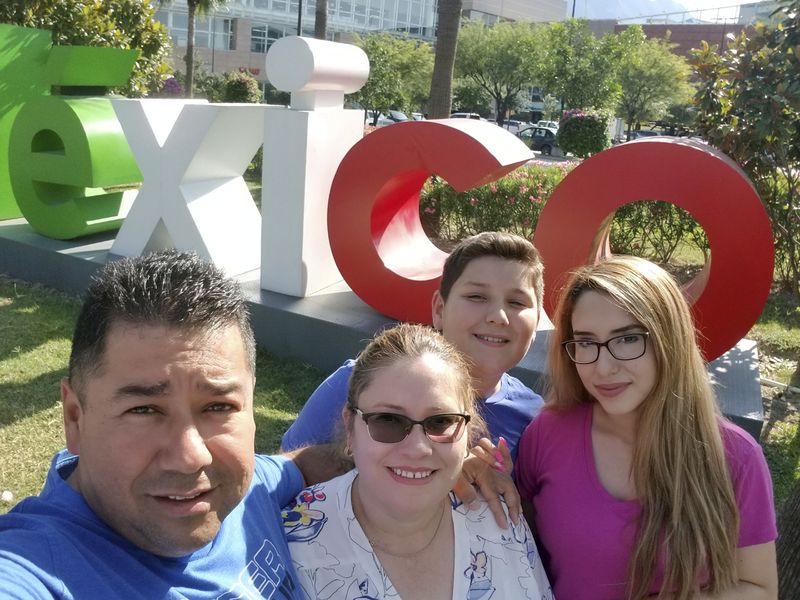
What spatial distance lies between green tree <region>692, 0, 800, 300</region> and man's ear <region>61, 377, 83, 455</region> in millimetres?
→ 6004

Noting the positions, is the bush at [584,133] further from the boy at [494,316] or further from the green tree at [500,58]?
the green tree at [500,58]

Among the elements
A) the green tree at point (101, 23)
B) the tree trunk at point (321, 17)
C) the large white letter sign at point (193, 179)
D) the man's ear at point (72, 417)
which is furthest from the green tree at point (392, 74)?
the man's ear at point (72, 417)

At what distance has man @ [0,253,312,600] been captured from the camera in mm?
1521

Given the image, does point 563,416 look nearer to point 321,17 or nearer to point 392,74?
point 321,17

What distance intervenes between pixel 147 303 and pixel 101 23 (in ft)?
34.5

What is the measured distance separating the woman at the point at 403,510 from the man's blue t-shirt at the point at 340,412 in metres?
0.42

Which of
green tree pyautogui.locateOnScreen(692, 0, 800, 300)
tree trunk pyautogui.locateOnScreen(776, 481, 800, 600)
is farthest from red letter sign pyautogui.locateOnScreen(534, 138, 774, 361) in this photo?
tree trunk pyautogui.locateOnScreen(776, 481, 800, 600)

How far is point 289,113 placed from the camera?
6746 millimetres

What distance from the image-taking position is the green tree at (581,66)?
127 ft

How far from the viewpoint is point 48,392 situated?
5762 millimetres

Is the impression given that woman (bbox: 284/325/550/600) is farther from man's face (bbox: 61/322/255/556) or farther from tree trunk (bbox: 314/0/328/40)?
tree trunk (bbox: 314/0/328/40)

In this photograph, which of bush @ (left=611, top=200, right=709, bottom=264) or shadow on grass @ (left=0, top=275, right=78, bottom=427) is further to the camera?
bush @ (left=611, top=200, right=709, bottom=264)

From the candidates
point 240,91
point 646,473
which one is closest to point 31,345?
point 646,473

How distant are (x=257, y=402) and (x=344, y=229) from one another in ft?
5.66
